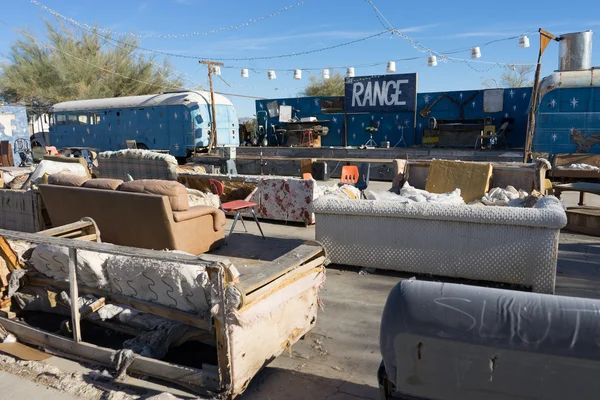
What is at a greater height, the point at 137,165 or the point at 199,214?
the point at 137,165

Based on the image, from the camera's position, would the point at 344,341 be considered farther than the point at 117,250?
Yes

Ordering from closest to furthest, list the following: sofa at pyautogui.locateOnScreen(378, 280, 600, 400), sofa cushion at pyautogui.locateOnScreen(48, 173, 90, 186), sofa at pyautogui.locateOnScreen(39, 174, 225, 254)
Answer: sofa at pyautogui.locateOnScreen(378, 280, 600, 400) < sofa at pyautogui.locateOnScreen(39, 174, 225, 254) < sofa cushion at pyautogui.locateOnScreen(48, 173, 90, 186)

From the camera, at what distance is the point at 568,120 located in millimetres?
13977

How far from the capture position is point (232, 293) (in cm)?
249

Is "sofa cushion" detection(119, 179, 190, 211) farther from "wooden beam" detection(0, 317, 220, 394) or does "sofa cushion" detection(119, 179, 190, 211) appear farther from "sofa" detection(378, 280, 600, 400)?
"sofa" detection(378, 280, 600, 400)

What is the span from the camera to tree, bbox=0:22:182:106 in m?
29.0

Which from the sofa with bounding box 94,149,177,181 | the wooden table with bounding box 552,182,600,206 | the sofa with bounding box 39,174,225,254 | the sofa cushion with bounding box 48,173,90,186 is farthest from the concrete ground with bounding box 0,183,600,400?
the sofa with bounding box 94,149,177,181

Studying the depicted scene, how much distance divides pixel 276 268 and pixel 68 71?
1242 inches

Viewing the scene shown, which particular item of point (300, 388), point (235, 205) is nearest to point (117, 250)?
point (300, 388)

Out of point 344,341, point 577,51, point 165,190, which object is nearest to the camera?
point 344,341

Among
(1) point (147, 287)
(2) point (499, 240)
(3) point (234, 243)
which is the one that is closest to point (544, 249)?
(2) point (499, 240)

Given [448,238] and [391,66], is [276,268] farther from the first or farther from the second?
[391,66]

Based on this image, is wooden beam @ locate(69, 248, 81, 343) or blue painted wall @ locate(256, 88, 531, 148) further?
blue painted wall @ locate(256, 88, 531, 148)

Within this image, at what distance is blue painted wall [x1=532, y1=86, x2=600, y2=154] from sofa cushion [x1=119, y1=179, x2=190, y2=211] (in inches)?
506
